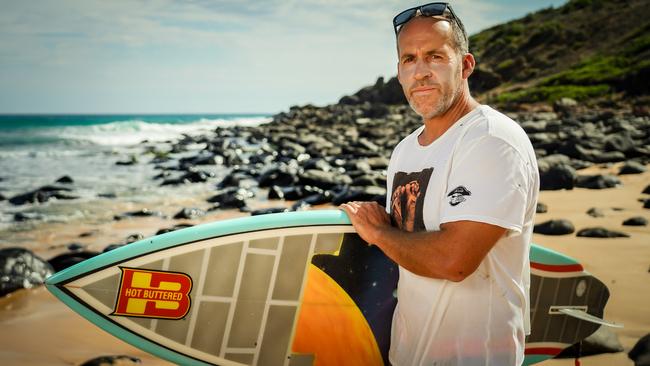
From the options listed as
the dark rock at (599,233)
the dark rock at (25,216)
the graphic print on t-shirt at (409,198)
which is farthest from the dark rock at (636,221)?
the dark rock at (25,216)

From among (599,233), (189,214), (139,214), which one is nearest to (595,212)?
(599,233)

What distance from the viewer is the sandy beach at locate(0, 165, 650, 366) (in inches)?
132

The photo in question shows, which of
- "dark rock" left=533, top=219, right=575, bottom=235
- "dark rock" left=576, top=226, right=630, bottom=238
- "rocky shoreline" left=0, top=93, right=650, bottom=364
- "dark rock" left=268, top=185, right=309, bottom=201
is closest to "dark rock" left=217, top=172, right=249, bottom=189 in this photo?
"rocky shoreline" left=0, top=93, right=650, bottom=364

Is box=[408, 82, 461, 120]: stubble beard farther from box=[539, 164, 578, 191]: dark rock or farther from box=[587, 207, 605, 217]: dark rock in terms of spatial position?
box=[539, 164, 578, 191]: dark rock

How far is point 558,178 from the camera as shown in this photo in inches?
335

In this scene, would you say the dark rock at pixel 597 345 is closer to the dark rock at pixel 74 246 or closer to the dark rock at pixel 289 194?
the dark rock at pixel 74 246

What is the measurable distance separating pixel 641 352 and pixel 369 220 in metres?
2.22

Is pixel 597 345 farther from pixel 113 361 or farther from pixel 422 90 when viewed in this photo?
pixel 113 361

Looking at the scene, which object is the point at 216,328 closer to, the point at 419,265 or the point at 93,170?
the point at 419,265

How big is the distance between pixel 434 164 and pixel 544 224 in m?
4.58

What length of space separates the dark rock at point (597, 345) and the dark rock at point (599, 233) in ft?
7.85

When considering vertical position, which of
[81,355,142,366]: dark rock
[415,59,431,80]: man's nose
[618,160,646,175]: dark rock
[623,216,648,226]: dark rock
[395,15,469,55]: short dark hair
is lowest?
[81,355,142,366]: dark rock

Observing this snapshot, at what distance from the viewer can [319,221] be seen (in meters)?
2.70

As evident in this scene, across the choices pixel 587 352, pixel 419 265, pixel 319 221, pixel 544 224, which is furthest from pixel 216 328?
pixel 544 224
